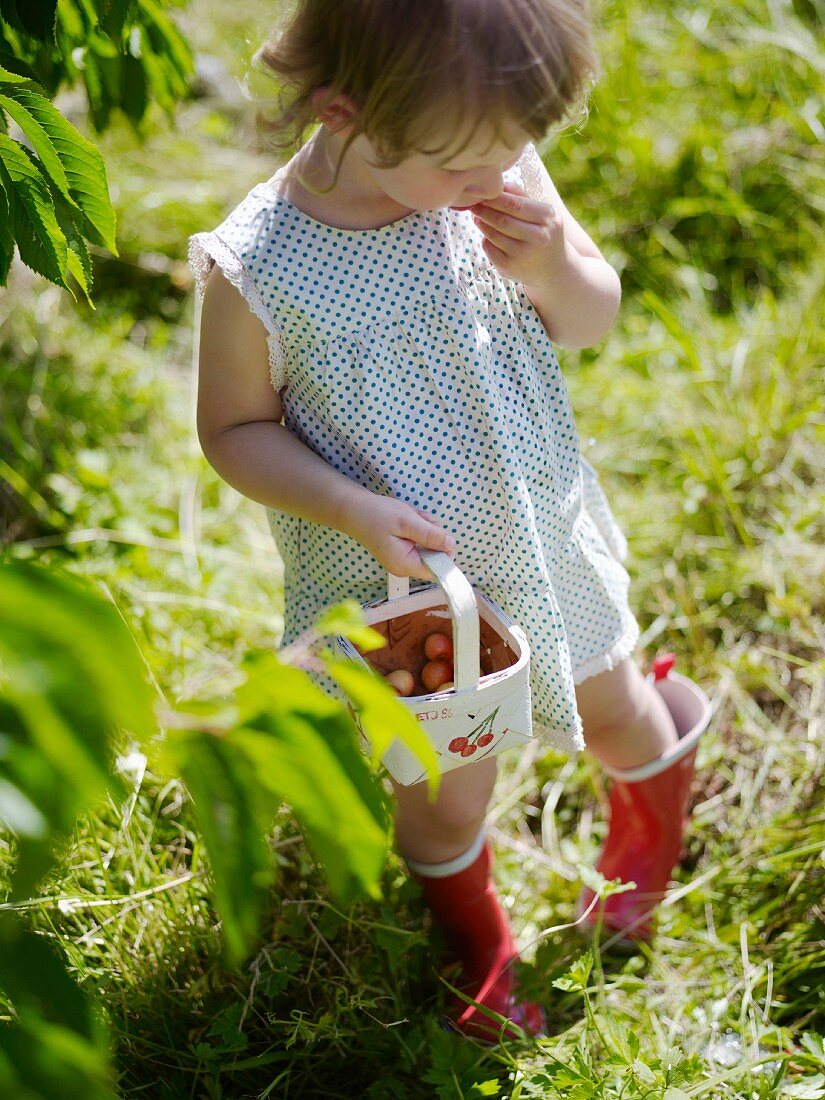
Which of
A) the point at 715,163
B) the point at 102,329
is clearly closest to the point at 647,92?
the point at 715,163

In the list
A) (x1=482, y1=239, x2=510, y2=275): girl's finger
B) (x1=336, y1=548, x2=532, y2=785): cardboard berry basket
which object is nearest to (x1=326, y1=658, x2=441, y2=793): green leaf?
(x1=336, y1=548, x2=532, y2=785): cardboard berry basket

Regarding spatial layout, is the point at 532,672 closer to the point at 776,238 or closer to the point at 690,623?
the point at 690,623

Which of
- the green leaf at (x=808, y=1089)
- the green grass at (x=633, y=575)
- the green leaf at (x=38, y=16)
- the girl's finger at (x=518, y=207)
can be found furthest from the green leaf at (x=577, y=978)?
the green leaf at (x=38, y=16)

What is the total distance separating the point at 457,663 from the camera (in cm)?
106

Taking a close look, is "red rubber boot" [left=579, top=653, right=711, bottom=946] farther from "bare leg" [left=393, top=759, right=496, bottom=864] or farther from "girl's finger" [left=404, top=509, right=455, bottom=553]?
"girl's finger" [left=404, top=509, right=455, bottom=553]

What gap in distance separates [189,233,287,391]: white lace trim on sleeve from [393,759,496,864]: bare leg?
21.7 inches

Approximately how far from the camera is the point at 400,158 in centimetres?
103

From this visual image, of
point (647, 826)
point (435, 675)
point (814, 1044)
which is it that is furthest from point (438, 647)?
point (814, 1044)

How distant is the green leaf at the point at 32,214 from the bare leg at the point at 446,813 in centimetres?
75

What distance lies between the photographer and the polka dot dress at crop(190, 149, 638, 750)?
1.18 metres

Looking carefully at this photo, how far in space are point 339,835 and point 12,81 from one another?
30.5 inches

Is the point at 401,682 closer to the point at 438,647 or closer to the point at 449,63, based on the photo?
the point at 438,647

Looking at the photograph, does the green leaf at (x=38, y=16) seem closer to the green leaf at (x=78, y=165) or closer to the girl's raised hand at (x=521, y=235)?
the green leaf at (x=78, y=165)

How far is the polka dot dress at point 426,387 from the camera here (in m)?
1.18
